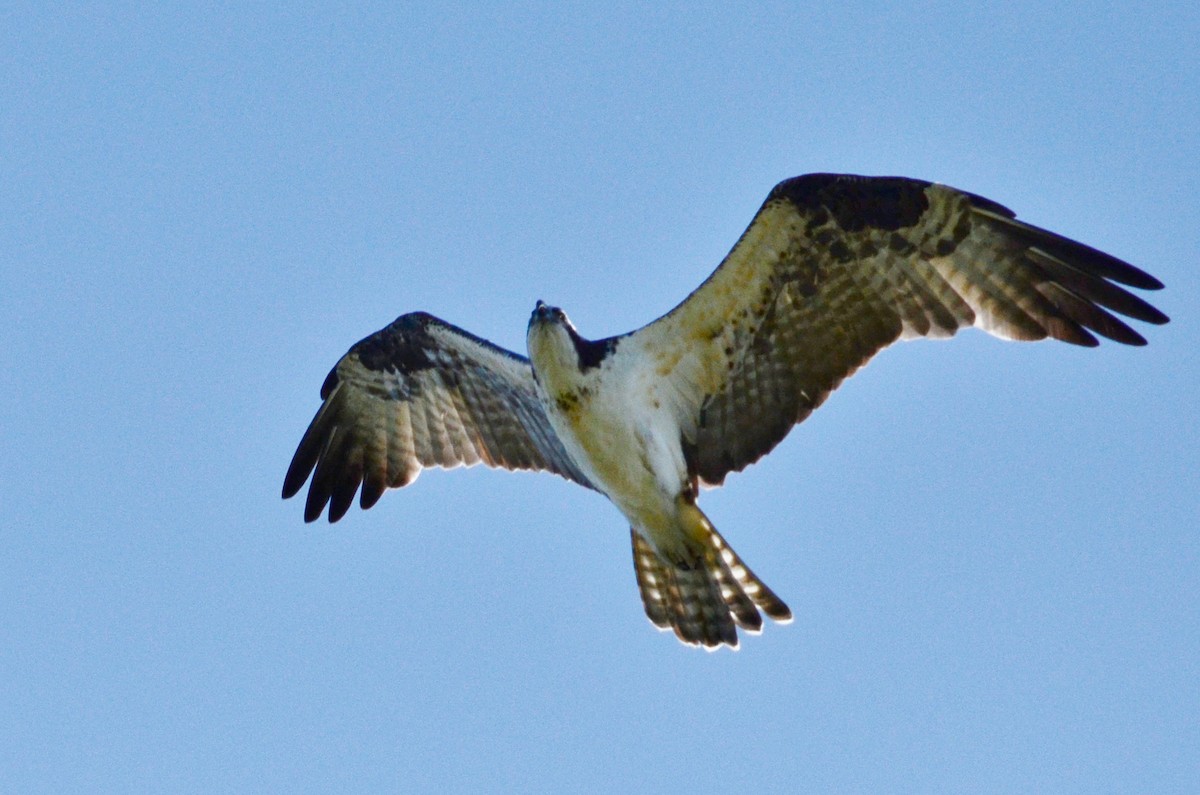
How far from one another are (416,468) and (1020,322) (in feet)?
14.5

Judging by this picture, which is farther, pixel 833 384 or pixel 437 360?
pixel 437 360

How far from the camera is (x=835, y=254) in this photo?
32.8 ft

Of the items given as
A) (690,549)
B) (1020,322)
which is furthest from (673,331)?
(1020,322)

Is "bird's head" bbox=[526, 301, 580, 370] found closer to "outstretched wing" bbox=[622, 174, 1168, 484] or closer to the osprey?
the osprey

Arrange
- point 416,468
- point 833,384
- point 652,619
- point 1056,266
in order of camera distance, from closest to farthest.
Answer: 1. point 1056,266
2. point 833,384
3. point 652,619
4. point 416,468

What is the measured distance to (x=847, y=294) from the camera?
33.1ft

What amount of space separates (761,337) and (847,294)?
0.60 metres

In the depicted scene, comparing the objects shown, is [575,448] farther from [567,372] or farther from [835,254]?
[835,254]

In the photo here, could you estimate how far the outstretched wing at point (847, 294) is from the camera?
9570 millimetres

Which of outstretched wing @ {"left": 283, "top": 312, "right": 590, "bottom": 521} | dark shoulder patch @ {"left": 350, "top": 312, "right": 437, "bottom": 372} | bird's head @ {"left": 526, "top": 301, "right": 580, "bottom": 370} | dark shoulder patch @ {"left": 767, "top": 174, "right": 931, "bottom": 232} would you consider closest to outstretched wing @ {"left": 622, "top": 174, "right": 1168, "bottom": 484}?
dark shoulder patch @ {"left": 767, "top": 174, "right": 931, "bottom": 232}

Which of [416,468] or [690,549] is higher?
[416,468]

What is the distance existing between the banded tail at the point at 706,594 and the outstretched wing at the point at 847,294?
623 mm

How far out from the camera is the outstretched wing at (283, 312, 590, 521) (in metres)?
11.4

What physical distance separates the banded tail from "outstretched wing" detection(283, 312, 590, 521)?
1.02 meters
